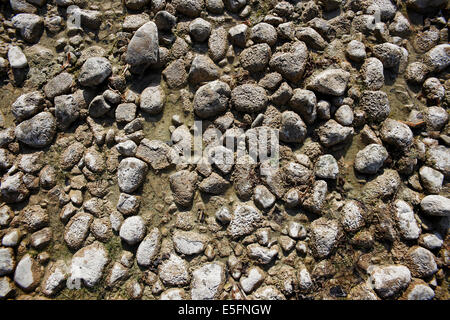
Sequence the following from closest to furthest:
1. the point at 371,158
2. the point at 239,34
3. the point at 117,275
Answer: the point at 117,275 → the point at 371,158 → the point at 239,34

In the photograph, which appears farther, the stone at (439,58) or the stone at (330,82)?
the stone at (439,58)

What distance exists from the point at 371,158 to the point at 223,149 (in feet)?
4.27

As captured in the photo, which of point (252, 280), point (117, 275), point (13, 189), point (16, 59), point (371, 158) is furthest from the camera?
point (16, 59)

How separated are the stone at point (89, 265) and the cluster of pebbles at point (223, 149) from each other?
0.04ft

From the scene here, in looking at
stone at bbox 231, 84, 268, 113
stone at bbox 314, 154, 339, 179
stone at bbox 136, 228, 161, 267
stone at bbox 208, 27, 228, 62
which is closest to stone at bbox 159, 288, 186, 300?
stone at bbox 136, 228, 161, 267

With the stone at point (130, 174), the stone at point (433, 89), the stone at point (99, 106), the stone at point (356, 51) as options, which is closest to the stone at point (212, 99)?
the stone at point (130, 174)

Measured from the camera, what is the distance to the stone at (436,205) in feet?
7.64

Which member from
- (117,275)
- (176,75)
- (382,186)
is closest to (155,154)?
(176,75)

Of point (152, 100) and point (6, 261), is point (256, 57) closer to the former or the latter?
point (152, 100)

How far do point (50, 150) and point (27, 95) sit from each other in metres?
0.58

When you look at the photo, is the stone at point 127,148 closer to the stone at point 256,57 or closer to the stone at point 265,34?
the stone at point 256,57

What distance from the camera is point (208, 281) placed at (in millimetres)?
2219

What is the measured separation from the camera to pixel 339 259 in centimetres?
231

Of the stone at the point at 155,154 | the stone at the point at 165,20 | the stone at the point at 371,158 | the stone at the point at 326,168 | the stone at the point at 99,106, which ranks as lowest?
the stone at the point at 155,154
